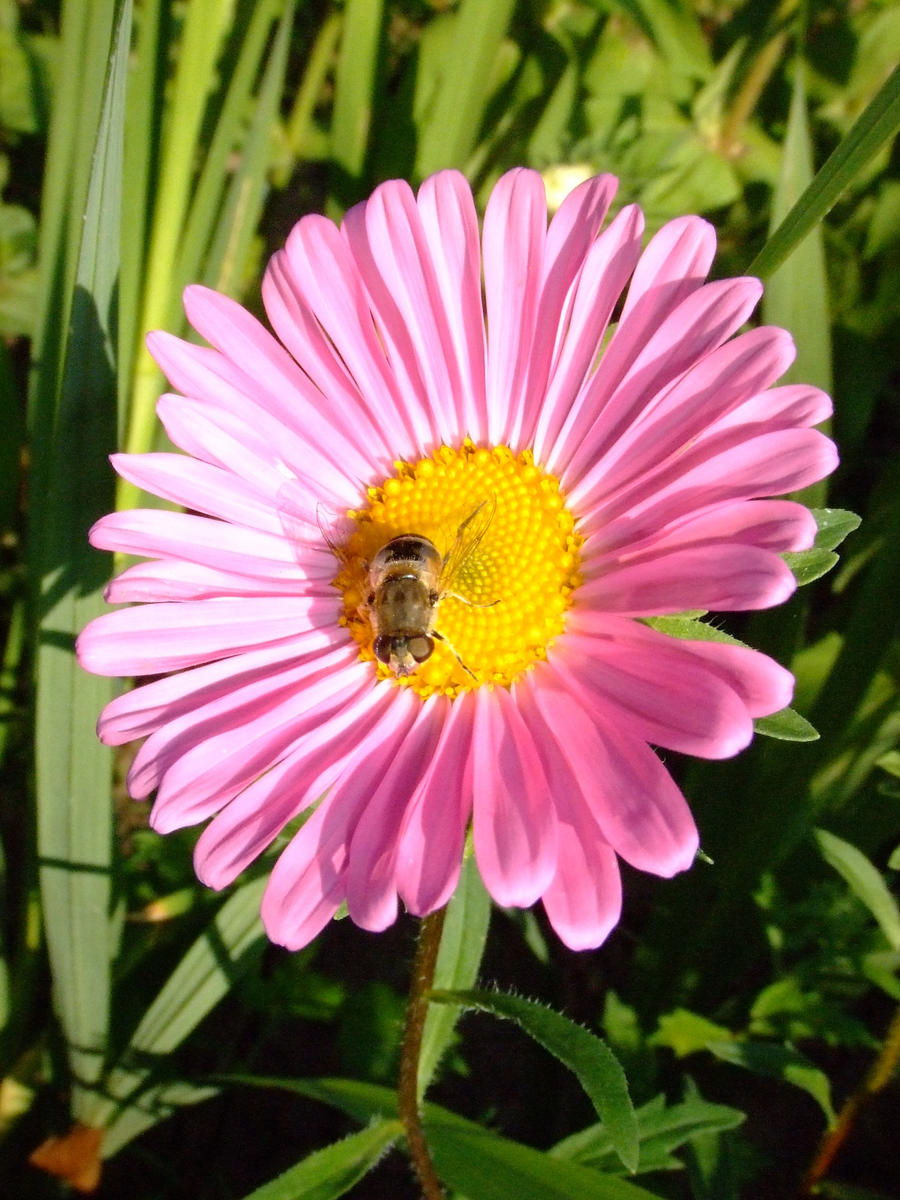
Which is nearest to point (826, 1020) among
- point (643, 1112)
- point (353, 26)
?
point (643, 1112)

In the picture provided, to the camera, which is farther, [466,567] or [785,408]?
[466,567]

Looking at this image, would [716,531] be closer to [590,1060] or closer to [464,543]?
[464,543]

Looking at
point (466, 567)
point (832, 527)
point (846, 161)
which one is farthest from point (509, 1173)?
point (846, 161)

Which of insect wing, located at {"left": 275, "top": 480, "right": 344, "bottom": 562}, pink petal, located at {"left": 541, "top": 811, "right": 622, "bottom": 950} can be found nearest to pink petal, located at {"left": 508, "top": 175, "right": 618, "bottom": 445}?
insect wing, located at {"left": 275, "top": 480, "right": 344, "bottom": 562}

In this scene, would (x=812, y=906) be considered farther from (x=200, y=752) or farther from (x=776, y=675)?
(x=200, y=752)

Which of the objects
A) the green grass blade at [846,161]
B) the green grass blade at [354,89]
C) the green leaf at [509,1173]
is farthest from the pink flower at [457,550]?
the green grass blade at [354,89]
